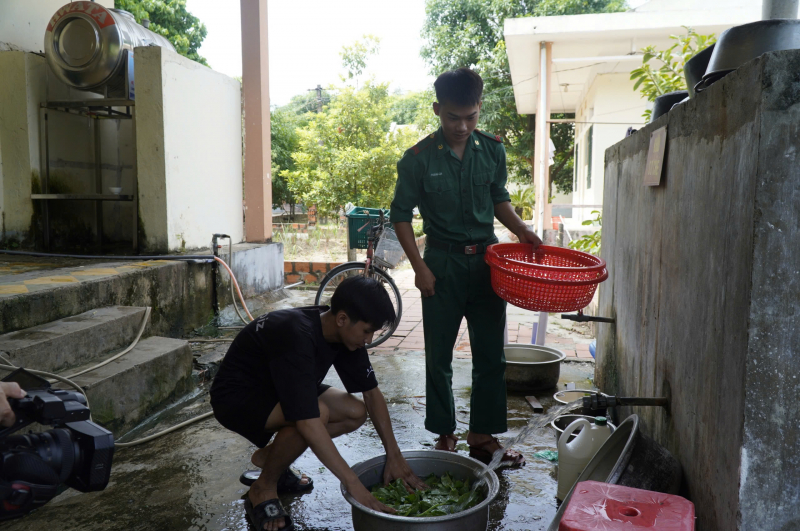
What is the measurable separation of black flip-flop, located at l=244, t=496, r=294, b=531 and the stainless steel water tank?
4.68 m

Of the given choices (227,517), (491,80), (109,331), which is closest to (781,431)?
(227,517)

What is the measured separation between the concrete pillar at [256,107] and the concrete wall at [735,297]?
523 cm

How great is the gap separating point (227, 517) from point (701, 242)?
1976mm

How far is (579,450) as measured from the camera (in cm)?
236

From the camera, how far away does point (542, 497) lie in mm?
2486

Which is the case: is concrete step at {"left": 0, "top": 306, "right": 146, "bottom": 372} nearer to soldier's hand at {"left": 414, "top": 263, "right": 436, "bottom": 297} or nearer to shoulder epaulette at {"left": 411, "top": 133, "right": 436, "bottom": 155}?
soldier's hand at {"left": 414, "top": 263, "right": 436, "bottom": 297}

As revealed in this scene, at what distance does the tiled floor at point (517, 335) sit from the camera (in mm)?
4961

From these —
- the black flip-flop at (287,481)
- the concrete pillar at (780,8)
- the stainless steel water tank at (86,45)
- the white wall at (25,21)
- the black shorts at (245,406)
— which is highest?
the white wall at (25,21)

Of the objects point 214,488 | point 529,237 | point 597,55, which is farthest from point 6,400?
point 597,55

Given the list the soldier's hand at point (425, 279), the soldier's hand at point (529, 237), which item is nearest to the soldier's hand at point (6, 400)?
the soldier's hand at point (425, 279)

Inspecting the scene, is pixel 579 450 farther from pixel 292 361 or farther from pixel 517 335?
pixel 517 335

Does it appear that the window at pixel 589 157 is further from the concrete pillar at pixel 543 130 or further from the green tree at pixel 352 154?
the green tree at pixel 352 154

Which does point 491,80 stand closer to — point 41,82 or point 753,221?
point 41,82

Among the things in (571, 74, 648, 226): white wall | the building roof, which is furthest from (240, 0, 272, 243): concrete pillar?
(571, 74, 648, 226): white wall
